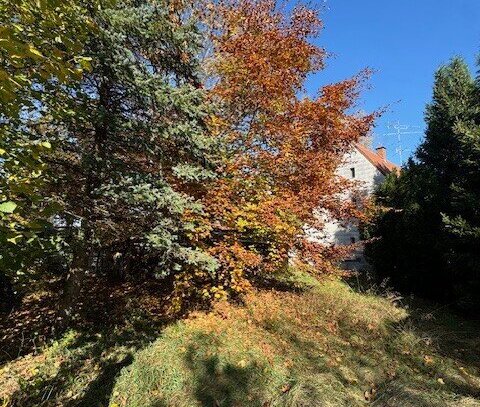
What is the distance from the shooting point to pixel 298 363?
7414 mm

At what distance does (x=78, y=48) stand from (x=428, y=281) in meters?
15.2

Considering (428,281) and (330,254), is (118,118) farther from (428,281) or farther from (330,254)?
(428,281)

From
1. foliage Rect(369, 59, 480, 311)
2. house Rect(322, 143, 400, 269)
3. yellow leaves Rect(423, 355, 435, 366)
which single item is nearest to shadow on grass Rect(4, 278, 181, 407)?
yellow leaves Rect(423, 355, 435, 366)

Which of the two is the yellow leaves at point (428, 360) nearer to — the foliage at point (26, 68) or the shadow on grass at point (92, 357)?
the shadow on grass at point (92, 357)

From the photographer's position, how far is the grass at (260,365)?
6.22 m

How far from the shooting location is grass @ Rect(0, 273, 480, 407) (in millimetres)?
6219

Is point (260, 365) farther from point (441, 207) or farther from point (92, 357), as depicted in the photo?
point (441, 207)

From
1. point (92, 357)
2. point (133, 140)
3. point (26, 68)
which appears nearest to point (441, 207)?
point (133, 140)

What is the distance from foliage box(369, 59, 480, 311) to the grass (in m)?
2.78

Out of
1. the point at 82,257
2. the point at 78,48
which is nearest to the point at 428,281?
the point at 82,257

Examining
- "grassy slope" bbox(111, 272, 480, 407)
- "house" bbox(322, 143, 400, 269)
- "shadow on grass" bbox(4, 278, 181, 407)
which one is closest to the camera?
"grassy slope" bbox(111, 272, 480, 407)

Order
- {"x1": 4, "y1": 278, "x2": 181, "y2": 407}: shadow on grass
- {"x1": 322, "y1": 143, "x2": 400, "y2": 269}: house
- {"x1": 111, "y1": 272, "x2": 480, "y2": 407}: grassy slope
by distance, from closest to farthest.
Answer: {"x1": 111, "y1": 272, "x2": 480, "y2": 407}: grassy slope → {"x1": 4, "y1": 278, "x2": 181, "y2": 407}: shadow on grass → {"x1": 322, "y1": 143, "x2": 400, "y2": 269}: house

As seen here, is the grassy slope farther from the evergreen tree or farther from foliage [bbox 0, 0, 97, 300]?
foliage [bbox 0, 0, 97, 300]

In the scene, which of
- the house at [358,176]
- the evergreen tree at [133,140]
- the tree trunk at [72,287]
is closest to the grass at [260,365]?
the tree trunk at [72,287]
